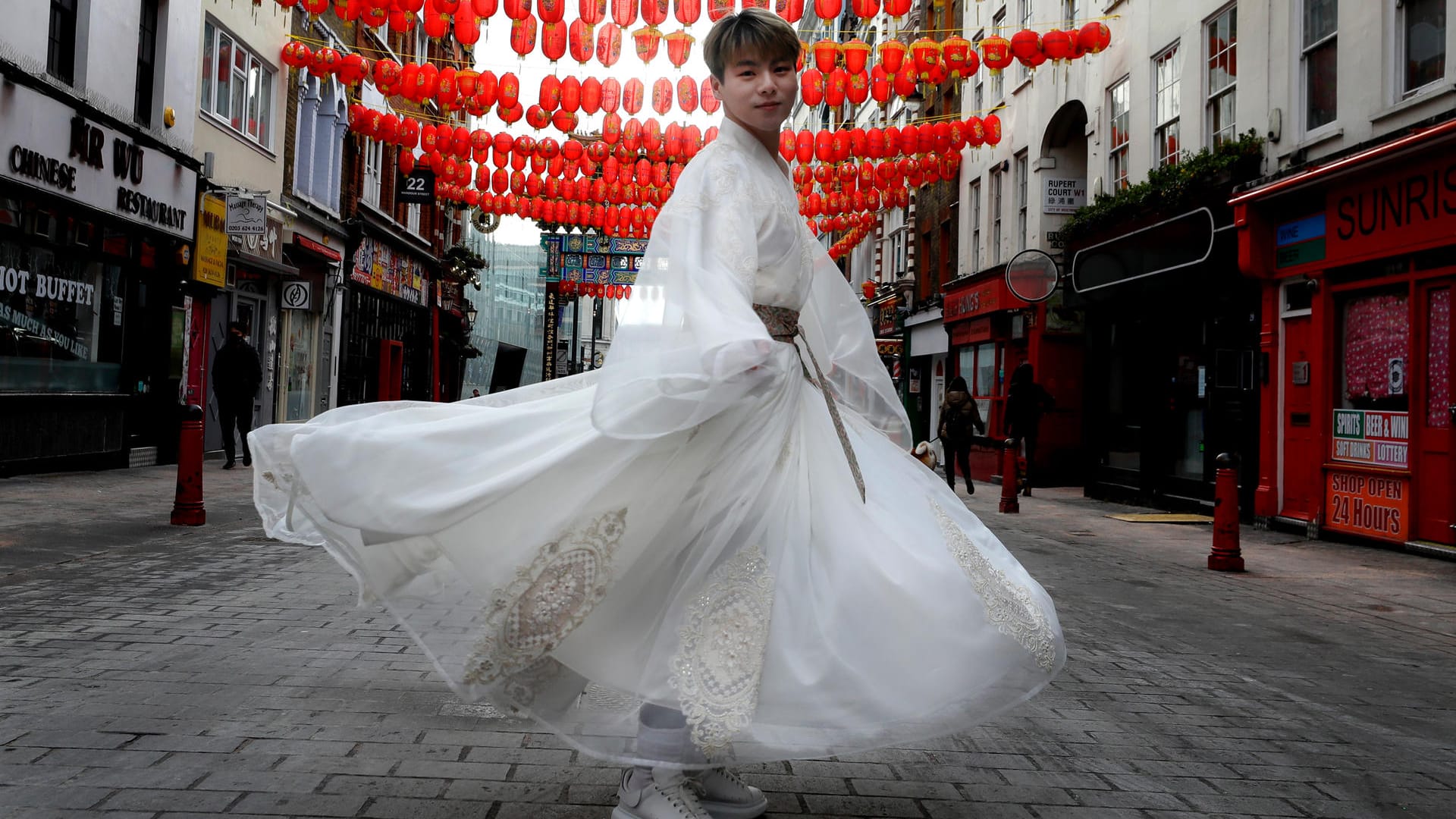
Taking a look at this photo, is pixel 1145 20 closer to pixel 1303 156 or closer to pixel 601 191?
pixel 1303 156

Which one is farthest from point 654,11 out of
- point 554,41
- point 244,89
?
point 244,89

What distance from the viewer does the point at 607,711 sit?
8.36ft

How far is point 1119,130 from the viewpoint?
16.6m

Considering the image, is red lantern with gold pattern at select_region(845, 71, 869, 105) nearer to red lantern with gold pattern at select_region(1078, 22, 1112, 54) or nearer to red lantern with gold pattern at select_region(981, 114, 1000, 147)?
red lantern with gold pattern at select_region(1078, 22, 1112, 54)

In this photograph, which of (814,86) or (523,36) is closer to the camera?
(523,36)

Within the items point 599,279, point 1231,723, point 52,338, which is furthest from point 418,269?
point 1231,723

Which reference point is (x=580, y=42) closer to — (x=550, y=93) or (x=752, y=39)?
(x=550, y=93)

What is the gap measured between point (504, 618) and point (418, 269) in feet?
104

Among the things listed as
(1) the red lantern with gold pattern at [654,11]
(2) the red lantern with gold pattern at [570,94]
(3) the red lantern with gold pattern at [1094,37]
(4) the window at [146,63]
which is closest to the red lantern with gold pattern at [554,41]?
(2) the red lantern with gold pattern at [570,94]

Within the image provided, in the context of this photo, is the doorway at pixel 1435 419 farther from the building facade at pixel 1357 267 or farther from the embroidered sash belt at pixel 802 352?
the embroidered sash belt at pixel 802 352

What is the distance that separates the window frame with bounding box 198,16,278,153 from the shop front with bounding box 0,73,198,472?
6.25 feet

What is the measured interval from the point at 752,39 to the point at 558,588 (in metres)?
1.44

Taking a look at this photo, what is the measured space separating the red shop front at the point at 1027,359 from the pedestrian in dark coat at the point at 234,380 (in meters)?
12.2

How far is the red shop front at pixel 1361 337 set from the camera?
9617 millimetres
